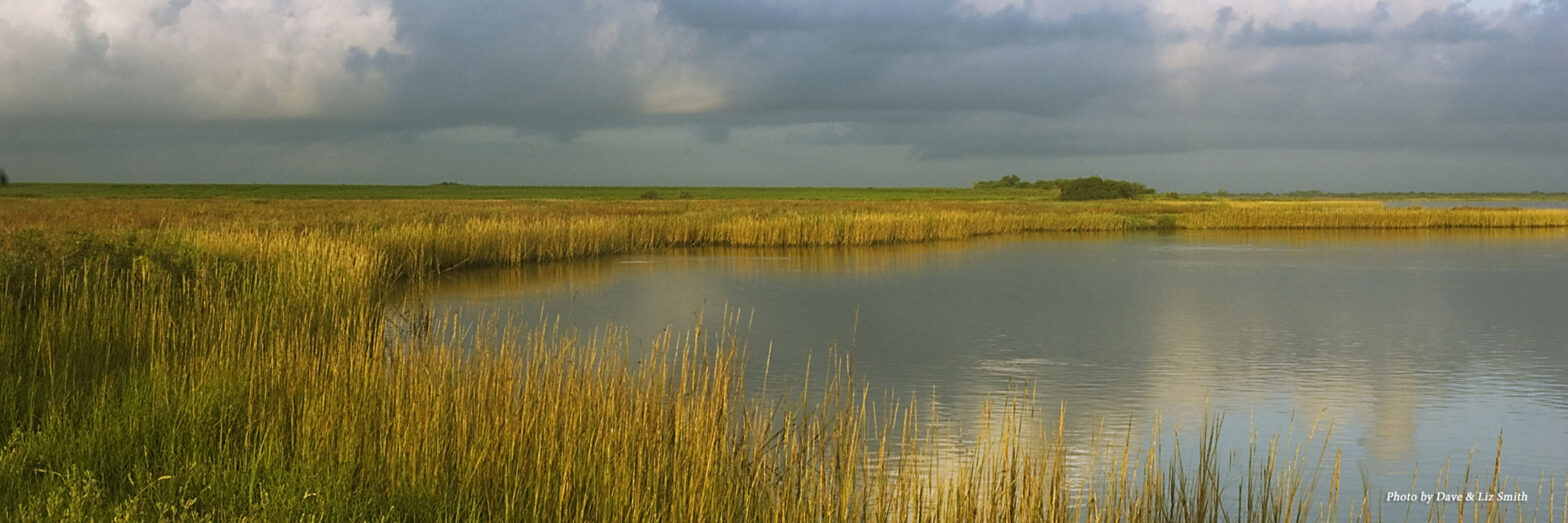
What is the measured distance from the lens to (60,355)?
6.07 m

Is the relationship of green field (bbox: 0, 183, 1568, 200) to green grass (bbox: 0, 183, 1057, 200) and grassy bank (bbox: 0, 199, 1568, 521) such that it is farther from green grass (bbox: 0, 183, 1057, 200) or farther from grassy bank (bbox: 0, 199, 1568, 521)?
grassy bank (bbox: 0, 199, 1568, 521)

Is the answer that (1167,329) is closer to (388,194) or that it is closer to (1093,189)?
(1093,189)

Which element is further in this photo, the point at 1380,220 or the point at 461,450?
the point at 1380,220

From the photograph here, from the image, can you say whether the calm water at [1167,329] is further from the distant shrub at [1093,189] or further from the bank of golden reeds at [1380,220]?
the distant shrub at [1093,189]

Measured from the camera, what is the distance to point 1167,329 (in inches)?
542

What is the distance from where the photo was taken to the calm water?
8.32m

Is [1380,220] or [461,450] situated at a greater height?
[461,450]

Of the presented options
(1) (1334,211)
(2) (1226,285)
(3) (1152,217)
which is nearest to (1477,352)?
(2) (1226,285)

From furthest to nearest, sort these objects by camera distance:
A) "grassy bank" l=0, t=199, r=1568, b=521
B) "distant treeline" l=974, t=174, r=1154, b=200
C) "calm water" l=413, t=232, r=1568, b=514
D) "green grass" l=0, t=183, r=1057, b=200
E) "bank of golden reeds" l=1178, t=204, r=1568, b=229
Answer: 1. "distant treeline" l=974, t=174, r=1154, b=200
2. "green grass" l=0, t=183, r=1057, b=200
3. "bank of golden reeds" l=1178, t=204, r=1568, b=229
4. "calm water" l=413, t=232, r=1568, b=514
5. "grassy bank" l=0, t=199, r=1568, b=521

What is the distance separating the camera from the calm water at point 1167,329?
832 cm

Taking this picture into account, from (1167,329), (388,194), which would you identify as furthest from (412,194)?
(1167,329)

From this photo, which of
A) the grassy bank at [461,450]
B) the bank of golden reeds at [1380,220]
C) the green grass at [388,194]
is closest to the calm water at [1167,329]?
the grassy bank at [461,450]

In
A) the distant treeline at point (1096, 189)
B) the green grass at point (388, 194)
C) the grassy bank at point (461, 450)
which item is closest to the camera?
the grassy bank at point (461, 450)

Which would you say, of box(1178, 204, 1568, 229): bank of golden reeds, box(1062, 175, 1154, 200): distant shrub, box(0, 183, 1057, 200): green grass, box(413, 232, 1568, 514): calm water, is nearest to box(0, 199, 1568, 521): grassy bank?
box(413, 232, 1568, 514): calm water
